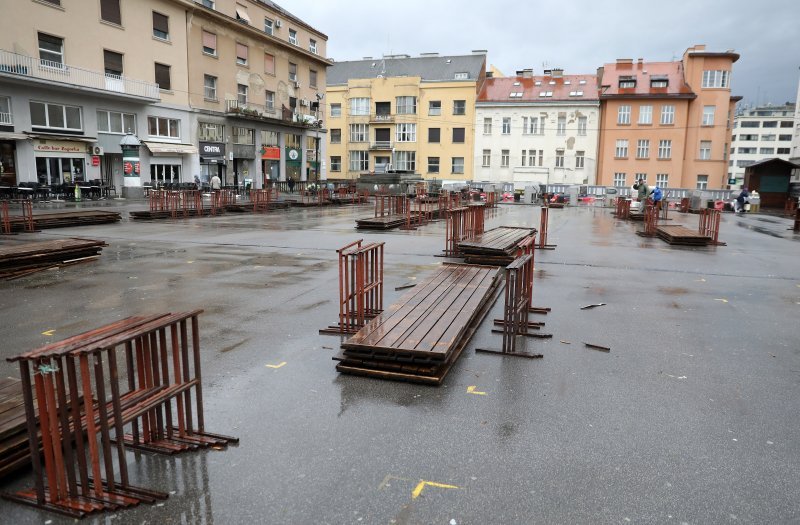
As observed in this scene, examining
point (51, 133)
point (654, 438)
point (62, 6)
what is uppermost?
point (62, 6)

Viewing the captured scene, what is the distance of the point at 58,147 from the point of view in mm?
29250

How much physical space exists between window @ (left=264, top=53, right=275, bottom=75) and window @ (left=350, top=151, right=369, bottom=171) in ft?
58.6

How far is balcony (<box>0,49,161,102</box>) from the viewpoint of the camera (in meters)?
26.6

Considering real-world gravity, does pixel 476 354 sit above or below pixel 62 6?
below

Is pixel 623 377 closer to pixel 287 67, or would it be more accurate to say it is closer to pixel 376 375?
pixel 376 375

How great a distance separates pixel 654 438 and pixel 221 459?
3252mm

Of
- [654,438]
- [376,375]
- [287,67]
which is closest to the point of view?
[654,438]

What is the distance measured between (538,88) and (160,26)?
121 feet

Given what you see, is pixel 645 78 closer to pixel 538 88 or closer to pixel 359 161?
pixel 538 88

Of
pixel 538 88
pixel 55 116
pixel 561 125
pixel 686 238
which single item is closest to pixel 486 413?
pixel 686 238

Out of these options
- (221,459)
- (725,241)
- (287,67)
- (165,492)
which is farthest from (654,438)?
(287,67)

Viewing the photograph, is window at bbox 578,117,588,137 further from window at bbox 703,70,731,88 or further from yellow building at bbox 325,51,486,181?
window at bbox 703,70,731,88

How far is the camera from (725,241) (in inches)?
709

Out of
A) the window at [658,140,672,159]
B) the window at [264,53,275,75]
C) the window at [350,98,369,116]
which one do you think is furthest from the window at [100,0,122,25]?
the window at [658,140,672,159]
